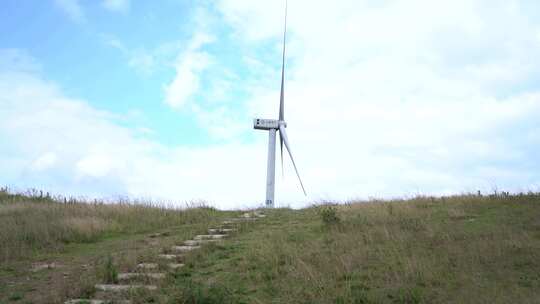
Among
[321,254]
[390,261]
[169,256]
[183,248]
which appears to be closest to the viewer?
[390,261]

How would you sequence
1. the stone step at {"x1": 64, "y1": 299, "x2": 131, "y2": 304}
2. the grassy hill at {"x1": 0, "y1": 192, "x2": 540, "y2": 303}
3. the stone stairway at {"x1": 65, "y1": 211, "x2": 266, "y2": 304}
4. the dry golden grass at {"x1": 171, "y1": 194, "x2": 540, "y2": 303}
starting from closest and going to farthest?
1. the dry golden grass at {"x1": 171, "y1": 194, "x2": 540, "y2": 303}
2. the grassy hill at {"x1": 0, "y1": 192, "x2": 540, "y2": 303}
3. the stone step at {"x1": 64, "y1": 299, "x2": 131, "y2": 304}
4. the stone stairway at {"x1": 65, "y1": 211, "x2": 266, "y2": 304}

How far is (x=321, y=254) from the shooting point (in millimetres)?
9547

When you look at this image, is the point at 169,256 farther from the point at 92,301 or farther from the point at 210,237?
the point at 92,301

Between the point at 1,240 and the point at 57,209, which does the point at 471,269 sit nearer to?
the point at 1,240

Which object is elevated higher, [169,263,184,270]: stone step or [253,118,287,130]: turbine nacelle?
[253,118,287,130]: turbine nacelle

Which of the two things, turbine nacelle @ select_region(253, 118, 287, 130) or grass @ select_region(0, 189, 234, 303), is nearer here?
grass @ select_region(0, 189, 234, 303)

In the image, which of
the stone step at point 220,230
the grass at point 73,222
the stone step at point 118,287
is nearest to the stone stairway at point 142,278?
the stone step at point 118,287

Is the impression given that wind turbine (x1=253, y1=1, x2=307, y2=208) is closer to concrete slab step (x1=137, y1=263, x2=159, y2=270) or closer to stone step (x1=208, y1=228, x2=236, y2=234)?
stone step (x1=208, y1=228, x2=236, y2=234)

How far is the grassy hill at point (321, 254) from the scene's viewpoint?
750cm

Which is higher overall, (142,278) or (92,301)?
(142,278)

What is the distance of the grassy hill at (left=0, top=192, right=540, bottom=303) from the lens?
7.50 m

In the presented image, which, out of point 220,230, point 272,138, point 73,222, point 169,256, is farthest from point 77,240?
point 272,138

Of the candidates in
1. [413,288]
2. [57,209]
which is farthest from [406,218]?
[57,209]

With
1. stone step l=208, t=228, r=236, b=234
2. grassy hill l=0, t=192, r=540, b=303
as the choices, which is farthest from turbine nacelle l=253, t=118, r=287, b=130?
stone step l=208, t=228, r=236, b=234
